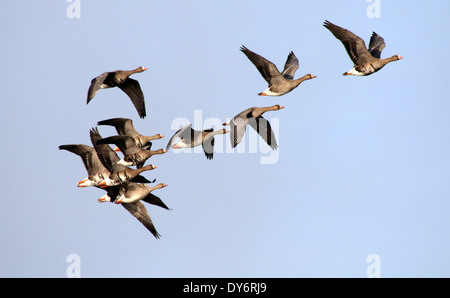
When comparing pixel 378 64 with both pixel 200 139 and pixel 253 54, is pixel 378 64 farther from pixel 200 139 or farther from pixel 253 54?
pixel 200 139

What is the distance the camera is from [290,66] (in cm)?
2742

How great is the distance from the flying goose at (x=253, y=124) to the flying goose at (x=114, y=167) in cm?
268

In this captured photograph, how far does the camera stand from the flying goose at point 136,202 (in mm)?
24881

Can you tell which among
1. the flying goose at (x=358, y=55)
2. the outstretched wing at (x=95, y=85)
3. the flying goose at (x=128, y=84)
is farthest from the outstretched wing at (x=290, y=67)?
the outstretched wing at (x=95, y=85)

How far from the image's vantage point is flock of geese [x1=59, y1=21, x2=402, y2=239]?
23.7m

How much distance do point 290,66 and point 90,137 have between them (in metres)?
7.76

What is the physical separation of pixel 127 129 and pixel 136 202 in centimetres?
315

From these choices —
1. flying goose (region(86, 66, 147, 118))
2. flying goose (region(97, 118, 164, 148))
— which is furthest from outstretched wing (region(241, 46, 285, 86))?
flying goose (region(86, 66, 147, 118))

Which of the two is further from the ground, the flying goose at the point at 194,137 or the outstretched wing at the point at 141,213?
the flying goose at the point at 194,137

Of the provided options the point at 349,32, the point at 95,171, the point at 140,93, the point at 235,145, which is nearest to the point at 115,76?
the point at 140,93

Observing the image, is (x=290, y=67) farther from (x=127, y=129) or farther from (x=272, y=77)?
(x=127, y=129)

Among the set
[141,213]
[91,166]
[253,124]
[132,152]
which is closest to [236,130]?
[253,124]

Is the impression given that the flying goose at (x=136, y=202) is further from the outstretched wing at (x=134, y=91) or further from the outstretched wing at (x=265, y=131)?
the outstretched wing at (x=265, y=131)

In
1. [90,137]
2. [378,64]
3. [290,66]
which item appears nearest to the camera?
[90,137]
